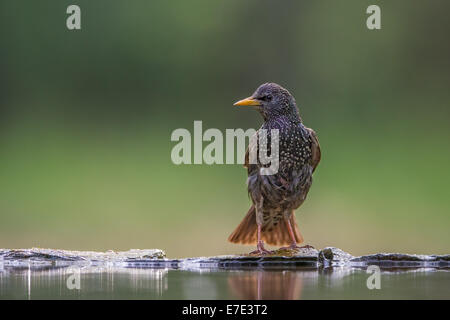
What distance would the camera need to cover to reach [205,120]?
14766mm

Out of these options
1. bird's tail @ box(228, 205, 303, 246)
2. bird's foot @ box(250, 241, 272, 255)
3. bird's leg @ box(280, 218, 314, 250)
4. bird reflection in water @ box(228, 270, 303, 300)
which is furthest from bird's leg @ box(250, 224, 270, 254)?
bird reflection in water @ box(228, 270, 303, 300)

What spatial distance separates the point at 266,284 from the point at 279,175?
1.81 m

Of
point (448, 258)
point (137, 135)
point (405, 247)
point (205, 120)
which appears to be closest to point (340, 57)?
point (205, 120)

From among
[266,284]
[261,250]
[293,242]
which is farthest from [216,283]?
[293,242]

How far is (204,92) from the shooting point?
51.6 ft

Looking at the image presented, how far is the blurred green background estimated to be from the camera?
43.4ft

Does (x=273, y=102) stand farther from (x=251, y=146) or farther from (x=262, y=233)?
(x=262, y=233)

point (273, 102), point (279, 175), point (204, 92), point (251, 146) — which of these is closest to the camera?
point (279, 175)

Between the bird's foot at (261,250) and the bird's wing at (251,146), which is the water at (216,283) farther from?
the bird's wing at (251,146)

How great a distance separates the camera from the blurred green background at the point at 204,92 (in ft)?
43.4

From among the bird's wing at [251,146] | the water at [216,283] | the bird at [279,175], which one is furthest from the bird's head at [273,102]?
the water at [216,283]

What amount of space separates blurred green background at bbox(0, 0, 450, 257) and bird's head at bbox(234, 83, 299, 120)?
19.5ft

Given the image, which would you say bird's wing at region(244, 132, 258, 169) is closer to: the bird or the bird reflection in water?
the bird

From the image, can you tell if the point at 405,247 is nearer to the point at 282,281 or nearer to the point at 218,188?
the point at 218,188
